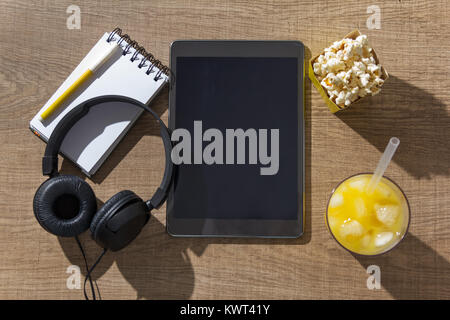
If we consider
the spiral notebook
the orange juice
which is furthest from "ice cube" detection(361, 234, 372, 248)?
the spiral notebook

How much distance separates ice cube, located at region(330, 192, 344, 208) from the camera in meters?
0.70

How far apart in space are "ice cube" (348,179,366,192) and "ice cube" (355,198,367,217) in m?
0.02

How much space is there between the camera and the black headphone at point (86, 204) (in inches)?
27.0

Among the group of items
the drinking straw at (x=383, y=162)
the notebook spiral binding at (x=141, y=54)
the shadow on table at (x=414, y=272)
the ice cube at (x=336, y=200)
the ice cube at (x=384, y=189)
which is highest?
the notebook spiral binding at (x=141, y=54)

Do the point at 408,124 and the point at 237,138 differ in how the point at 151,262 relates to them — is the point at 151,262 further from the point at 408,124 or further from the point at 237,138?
the point at 408,124

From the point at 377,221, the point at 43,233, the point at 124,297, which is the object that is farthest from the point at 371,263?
the point at 43,233

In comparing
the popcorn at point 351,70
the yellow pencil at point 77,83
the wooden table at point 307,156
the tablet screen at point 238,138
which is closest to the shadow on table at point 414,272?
the wooden table at point 307,156

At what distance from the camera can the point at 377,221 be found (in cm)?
68

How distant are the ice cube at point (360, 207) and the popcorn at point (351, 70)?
0.58 feet

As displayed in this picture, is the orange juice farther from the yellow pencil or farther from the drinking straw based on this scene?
the yellow pencil

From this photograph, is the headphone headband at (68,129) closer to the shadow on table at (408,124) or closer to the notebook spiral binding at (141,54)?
the notebook spiral binding at (141,54)

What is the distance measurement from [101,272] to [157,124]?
0.31m

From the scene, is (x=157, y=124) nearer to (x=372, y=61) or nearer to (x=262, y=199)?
(x=262, y=199)

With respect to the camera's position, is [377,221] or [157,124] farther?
[157,124]
